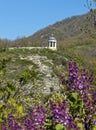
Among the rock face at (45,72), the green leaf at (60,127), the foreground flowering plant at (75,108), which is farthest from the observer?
the rock face at (45,72)

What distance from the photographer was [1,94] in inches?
506

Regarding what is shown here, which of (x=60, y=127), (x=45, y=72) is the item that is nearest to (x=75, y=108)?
(x=60, y=127)

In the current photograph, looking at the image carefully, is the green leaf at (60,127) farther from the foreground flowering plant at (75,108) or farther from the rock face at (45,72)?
the rock face at (45,72)

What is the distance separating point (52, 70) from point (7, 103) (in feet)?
107

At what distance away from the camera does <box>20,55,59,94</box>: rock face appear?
39062 mm

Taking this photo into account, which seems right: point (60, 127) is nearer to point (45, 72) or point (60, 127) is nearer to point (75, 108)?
point (75, 108)

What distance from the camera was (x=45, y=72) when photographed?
45250 millimetres

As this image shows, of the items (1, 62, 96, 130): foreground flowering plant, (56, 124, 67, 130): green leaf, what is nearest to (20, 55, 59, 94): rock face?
(1, 62, 96, 130): foreground flowering plant

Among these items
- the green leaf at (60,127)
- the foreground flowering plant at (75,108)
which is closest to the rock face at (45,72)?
the foreground flowering plant at (75,108)

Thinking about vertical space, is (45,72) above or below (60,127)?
below

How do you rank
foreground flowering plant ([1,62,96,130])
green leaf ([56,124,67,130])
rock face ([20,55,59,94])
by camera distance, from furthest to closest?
rock face ([20,55,59,94]) < foreground flowering plant ([1,62,96,130]) < green leaf ([56,124,67,130])

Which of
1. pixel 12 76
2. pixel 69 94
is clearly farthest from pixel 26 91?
pixel 69 94

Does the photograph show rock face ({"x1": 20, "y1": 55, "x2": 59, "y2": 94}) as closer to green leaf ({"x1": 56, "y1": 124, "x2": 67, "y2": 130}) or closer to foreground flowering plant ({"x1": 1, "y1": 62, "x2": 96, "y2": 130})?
foreground flowering plant ({"x1": 1, "y1": 62, "x2": 96, "y2": 130})

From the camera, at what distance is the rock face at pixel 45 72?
128 feet
